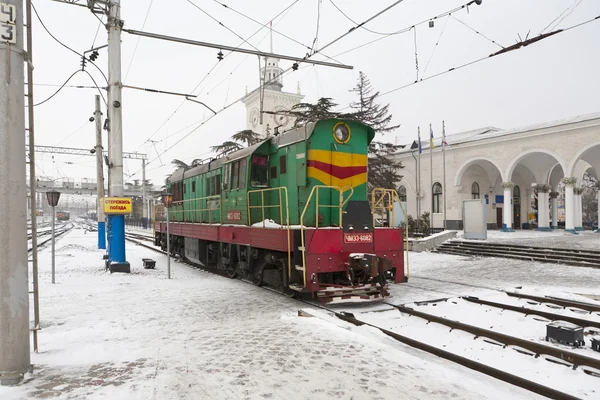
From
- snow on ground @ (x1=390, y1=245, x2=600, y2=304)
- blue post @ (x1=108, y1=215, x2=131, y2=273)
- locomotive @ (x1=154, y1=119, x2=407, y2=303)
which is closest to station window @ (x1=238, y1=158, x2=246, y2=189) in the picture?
locomotive @ (x1=154, y1=119, x2=407, y2=303)

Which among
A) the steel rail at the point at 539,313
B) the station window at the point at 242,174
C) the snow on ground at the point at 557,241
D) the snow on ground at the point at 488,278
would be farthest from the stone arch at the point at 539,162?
the station window at the point at 242,174

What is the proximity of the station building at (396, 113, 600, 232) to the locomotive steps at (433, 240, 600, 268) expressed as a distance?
9751 millimetres

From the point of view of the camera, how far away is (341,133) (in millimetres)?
8914

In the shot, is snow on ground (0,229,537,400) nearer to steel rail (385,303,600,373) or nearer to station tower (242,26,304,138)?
steel rail (385,303,600,373)

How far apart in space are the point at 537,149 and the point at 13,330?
2862 cm

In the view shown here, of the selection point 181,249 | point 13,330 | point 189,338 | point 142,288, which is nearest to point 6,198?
point 13,330

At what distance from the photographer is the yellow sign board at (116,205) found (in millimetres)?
12859

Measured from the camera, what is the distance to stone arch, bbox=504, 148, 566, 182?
25.1 metres

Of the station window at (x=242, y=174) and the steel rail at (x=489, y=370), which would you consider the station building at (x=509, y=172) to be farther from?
the steel rail at (x=489, y=370)

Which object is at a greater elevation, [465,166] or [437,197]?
[465,166]

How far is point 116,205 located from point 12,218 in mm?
9303

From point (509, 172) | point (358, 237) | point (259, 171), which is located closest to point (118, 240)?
point (259, 171)

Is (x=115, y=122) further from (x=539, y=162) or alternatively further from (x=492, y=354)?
(x=539, y=162)

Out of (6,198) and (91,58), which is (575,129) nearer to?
(91,58)
